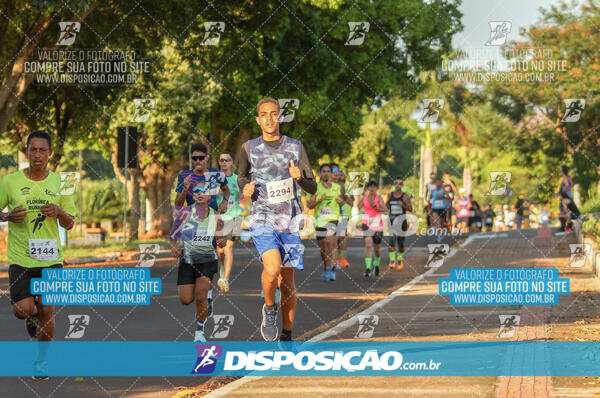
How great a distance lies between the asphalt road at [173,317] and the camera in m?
8.48

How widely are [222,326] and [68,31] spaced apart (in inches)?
509

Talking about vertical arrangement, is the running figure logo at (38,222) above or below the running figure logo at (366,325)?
above

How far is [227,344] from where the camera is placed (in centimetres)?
1065

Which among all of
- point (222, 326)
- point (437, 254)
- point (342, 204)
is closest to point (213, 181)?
point (222, 326)

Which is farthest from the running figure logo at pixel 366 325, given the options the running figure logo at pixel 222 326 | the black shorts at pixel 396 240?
the black shorts at pixel 396 240

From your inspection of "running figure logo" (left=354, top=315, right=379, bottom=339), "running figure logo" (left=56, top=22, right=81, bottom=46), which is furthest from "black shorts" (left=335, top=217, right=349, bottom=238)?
"running figure logo" (left=56, top=22, right=81, bottom=46)

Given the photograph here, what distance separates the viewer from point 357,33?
35250 millimetres

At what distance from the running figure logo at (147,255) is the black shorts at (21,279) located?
44.9ft

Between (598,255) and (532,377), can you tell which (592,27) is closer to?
(598,255)

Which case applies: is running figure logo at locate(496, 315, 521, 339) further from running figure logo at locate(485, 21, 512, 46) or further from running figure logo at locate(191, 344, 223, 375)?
running figure logo at locate(485, 21, 512, 46)

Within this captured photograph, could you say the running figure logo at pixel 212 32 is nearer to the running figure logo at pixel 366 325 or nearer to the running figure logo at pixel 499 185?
the running figure logo at pixel 499 185

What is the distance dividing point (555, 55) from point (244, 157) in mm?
34032

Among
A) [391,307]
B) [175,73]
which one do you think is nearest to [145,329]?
[391,307]

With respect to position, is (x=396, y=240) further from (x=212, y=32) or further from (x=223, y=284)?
(x=212, y=32)
